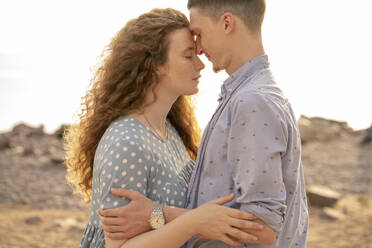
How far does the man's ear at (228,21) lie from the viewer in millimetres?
2170

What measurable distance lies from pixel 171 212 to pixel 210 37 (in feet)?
3.08

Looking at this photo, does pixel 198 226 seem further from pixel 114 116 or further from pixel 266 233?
pixel 114 116

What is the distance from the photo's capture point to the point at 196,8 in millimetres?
2344

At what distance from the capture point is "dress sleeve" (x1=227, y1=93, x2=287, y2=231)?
6.08ft

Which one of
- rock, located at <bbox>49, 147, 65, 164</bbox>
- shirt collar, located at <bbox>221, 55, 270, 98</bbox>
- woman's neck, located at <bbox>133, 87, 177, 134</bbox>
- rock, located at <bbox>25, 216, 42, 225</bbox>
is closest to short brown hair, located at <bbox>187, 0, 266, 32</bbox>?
shirt collar, located at <bbox>221, 55, 270, 98</bbox>

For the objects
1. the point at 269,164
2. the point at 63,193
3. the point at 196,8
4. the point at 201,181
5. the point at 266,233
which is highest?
the point at 196,8

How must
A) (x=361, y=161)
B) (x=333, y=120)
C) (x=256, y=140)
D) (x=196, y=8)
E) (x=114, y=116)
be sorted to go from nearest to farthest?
(x=256, y=140) < (x=196, y=8) < (x=114, y=116) < (x=361, y=161) < (x=333, y=120)

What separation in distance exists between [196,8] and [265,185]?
106 cm

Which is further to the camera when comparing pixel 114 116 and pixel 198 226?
pixel 114 116

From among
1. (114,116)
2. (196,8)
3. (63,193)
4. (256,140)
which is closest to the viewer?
(256,140)

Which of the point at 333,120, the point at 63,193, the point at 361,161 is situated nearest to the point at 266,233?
the point at 63,193

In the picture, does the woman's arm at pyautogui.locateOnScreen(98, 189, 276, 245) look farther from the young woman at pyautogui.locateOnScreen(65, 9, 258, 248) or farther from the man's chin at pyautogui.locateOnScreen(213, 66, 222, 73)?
the man's chin at pyautogui.locateOnScreen(213, 66, 222, 73)

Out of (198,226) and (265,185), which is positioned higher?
(265,185)

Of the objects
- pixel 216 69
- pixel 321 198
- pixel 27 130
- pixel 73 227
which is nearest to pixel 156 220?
pixel 216 69
